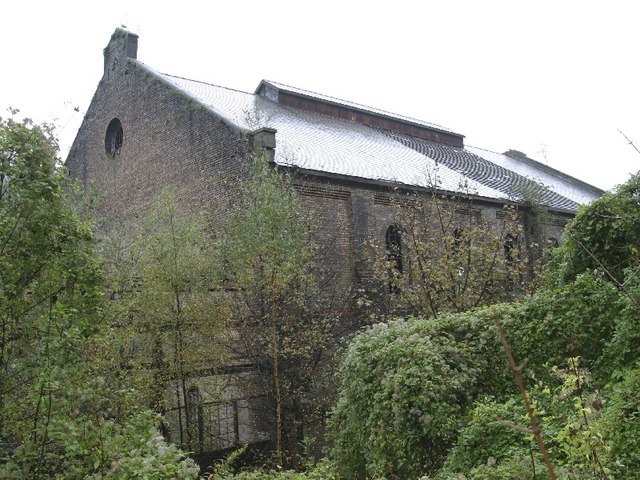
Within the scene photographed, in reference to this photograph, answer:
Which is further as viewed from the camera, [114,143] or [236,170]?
[114,143]

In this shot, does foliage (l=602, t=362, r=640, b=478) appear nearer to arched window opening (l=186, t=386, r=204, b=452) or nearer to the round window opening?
arched window opening (l=186, t=386, r=204, b=452)

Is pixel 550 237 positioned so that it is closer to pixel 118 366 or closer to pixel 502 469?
pixel 118 366

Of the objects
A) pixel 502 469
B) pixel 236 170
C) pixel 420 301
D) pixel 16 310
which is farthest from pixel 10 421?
pixel 236 170

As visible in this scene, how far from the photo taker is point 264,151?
51.9 ft

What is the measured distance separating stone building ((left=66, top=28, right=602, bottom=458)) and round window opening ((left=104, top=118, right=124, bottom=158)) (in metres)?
0.04

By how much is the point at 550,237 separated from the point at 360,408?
54.3 feet

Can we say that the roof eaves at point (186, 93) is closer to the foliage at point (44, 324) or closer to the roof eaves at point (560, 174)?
the foliage at point (44, 324)

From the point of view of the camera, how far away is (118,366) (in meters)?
10.8

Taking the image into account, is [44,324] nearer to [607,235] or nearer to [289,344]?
[607,235]

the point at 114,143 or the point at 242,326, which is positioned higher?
the point at 114,143

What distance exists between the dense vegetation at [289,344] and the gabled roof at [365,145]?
13.5 feet

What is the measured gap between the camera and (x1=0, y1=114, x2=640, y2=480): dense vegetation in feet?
18.4

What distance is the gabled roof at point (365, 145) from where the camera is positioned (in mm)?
18797

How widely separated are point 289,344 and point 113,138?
13.9 meters
